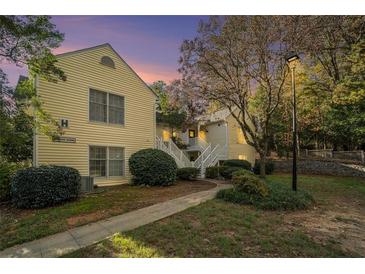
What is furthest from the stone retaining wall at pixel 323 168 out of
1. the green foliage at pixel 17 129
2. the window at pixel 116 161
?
the green foliage at pixel 17 129

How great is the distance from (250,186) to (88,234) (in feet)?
15.8

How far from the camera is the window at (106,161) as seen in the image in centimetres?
1043

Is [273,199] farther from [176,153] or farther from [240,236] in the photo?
[176,153]

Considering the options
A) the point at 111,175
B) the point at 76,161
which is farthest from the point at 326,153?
the point at 76,161

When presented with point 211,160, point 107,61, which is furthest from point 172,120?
point 107,61

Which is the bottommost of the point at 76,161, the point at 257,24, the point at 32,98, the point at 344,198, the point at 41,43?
the point at 344,198

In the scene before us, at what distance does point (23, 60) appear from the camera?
732cm

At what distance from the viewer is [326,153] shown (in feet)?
60.0

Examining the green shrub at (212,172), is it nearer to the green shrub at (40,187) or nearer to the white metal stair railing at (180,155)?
the white metal stair railing at (180,155)

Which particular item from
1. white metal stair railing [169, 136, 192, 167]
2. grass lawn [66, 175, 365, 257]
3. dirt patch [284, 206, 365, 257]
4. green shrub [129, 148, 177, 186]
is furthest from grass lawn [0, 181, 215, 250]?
white metal stair railing [169, 136, 192, 167]

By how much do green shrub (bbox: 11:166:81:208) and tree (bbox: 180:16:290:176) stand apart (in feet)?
22.0

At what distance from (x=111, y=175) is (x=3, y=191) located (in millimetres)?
4173
